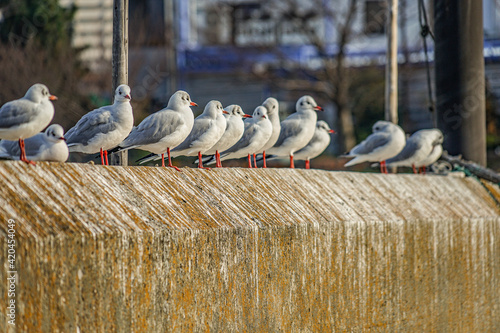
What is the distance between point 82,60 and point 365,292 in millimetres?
21490

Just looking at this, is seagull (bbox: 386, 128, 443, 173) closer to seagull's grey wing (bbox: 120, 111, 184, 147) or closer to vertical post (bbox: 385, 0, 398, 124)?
seagull's grey wing (bbox: 120, 111, 184, 147)

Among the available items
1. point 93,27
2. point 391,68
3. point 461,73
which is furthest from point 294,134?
point 93,27

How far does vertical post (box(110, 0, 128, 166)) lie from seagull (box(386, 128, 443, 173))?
13.1 ft

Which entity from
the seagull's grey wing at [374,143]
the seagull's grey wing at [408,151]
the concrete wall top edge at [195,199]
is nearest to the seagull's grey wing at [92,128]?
the concrete wall top edge at [195,199]

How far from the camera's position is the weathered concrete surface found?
420cm

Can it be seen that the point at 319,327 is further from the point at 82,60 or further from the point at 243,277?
the point at 82,60

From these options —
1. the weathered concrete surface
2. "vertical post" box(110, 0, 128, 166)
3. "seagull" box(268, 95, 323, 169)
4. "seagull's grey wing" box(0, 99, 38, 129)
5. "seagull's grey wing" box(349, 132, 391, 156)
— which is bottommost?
the weathered concrete surface

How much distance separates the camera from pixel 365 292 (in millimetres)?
6797

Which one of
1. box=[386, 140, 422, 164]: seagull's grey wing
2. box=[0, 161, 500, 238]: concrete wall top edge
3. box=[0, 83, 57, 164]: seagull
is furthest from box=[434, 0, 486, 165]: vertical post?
box=[0, 83, 57, 164]: seagull

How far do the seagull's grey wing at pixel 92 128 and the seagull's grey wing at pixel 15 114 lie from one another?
1150mm

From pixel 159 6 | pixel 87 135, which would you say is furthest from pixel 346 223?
pixel 159 6

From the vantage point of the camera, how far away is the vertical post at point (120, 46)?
7.63 metres

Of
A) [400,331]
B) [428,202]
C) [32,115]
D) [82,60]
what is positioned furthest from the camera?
[82,60]

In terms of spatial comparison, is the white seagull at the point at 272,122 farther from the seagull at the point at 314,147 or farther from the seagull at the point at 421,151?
the seagull at the point at 421,151
